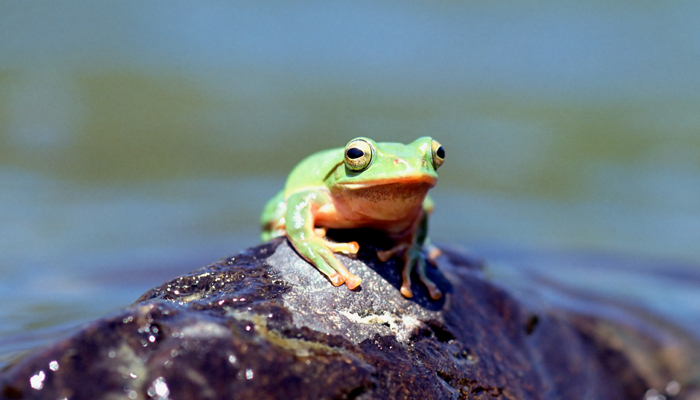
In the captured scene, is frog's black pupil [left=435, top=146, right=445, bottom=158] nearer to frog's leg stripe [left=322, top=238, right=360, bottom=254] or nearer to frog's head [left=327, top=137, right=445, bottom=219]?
frog's head [left=327, top=137, right=445, bottom=219]

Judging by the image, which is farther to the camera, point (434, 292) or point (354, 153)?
point (434, 292)

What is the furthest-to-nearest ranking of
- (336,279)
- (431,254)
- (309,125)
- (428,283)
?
1. (309,125)
2. (431,254)
3. (428,283)
4. (336,279)

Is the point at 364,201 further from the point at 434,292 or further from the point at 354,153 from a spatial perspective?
the point at 434,292

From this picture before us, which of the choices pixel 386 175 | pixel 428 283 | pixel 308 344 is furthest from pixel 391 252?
pixel 308 344

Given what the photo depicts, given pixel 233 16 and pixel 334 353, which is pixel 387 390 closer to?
pixel 334 353

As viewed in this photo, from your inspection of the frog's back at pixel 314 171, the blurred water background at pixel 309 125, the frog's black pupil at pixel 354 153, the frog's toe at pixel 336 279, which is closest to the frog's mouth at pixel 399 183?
the frog's black pupil at pixel 354 153

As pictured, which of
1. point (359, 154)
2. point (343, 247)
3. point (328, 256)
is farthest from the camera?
point (343, 247)
